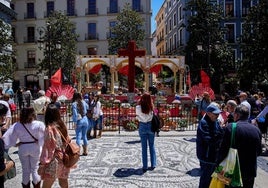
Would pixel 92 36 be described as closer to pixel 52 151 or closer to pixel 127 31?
pixel 127 31

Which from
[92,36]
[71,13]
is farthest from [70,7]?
[92,36]

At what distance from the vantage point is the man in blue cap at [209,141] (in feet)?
18.1

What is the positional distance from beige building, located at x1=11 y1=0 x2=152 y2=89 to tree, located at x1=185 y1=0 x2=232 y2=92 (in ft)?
51.7

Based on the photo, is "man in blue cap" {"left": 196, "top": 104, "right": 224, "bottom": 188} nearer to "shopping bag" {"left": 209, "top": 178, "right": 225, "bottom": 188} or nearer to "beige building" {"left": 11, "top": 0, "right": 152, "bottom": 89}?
"shopping bag" {"left": 209, "top": 178, "right": 225, "bottom": 188}

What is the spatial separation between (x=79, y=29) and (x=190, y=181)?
4615 cm

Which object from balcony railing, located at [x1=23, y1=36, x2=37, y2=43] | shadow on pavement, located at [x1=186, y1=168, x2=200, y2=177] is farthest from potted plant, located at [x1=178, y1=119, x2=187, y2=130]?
balcony railing, located at [x1=23, y1=36, x2=37, y2=43]

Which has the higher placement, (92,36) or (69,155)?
(92,36)

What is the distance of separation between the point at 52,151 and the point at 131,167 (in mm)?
3254

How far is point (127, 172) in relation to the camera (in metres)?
7.70

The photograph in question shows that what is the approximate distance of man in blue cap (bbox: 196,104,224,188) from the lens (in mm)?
5516

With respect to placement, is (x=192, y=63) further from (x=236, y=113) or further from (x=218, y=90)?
(x=236, y=113)

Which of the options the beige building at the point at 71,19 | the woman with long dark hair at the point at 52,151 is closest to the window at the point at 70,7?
the beige building at the point at 71,19

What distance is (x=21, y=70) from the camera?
50.3 m

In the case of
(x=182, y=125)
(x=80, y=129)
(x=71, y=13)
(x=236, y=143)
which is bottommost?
(x=182, y=125)
